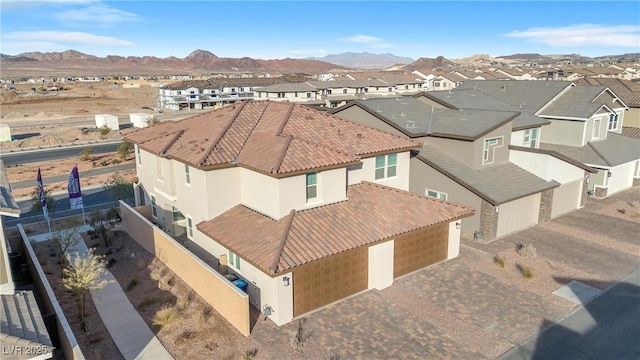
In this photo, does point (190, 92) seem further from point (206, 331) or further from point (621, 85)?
point (206, 331)

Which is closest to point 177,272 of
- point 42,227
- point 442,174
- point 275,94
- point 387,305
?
point 387,305

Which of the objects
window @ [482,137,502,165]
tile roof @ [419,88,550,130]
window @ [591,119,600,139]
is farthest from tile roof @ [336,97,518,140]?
window @ [591,119,600,139]

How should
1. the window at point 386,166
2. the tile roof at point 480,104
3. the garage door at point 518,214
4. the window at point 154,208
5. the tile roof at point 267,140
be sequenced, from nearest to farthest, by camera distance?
the tile roof at point 267,140 < the window at point 386,166 < the garage door at point 518,214 < the window at point 154,208 < the tile roof at point 480,104

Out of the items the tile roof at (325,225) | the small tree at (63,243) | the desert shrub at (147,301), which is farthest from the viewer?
the small tree at (63,243)

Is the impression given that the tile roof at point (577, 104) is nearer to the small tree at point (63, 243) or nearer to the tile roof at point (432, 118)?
the tile roof at point (432, 118)

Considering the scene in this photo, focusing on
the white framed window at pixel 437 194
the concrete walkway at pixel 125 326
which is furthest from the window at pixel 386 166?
the concrete walkway at pixel 125 326

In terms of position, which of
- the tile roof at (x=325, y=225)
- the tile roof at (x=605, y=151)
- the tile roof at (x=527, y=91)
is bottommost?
the tile roof at (x=325, y=225)

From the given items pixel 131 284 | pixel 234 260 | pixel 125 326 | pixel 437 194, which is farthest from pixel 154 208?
pixel 437 194

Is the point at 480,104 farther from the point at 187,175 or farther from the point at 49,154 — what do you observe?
the point at 49,154

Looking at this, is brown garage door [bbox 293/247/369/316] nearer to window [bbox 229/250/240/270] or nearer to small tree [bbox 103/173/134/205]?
window [bbox 229/250/240/270]
